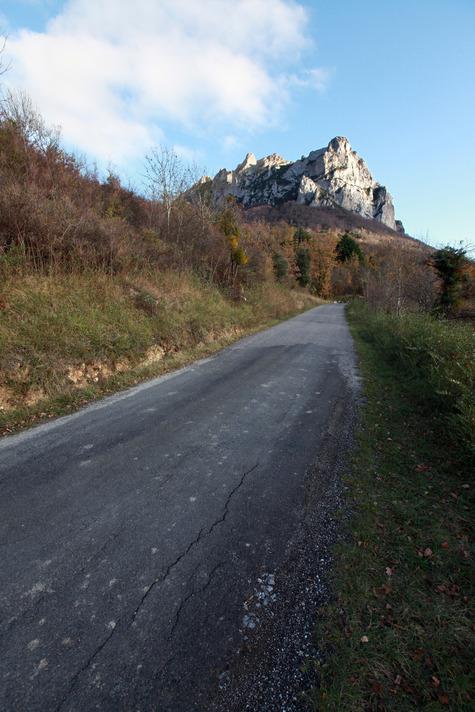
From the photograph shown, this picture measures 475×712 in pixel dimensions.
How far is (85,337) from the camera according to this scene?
21.4 feet

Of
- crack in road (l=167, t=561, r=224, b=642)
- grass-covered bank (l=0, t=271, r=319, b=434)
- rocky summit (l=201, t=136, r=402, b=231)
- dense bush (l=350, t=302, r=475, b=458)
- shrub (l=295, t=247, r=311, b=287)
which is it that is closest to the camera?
crack in road (l=167, t=561, r=224, b=642)

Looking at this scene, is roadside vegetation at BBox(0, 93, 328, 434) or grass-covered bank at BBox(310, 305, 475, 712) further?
roadside vegetation at BBox(0, 93, 328, 434)

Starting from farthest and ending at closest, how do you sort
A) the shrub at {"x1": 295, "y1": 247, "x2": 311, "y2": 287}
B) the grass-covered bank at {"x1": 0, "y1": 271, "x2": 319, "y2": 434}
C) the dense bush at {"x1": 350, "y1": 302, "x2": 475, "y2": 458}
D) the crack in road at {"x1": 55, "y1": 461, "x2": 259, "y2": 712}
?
the shrub at {"x1": 295, "y1": 247, "x2": 311, "y2": 287}, the grass-covered bank at {"x1": 0, "y1": 271, "x2": 319, "y2": 434}, the dense bush at {"x1": 350, "y1": 302, "x2": 475, "y2": 458}, the crack in road at {"x1": 55, "y1": 461, "x2": 259, "y2": 712}

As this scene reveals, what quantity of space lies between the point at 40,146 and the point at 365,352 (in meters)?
13.9

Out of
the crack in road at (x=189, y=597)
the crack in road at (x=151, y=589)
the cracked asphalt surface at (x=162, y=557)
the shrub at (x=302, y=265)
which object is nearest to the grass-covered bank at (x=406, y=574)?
the cracked asphalt surface at (x=162, y=557)

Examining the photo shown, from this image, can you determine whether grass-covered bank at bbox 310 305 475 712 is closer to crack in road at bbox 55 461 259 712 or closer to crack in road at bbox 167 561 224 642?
crack in road at bbox 167 561 224 642

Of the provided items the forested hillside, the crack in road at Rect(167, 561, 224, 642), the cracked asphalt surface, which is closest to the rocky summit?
the forested hillside

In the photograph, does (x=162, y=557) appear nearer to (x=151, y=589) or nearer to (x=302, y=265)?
(x=151, y=589)

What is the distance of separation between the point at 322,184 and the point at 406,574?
124m

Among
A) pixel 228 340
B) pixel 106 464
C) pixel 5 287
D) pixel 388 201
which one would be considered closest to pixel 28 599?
pixel 106 464

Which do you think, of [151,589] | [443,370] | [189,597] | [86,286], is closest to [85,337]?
[86,286]

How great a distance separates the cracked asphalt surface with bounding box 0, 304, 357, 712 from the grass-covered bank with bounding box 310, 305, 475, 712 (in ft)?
0.71

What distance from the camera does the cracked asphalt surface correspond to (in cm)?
164

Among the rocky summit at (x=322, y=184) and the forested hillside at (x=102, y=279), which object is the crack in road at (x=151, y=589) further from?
the rocky summit at (x=322, y=184)
